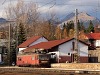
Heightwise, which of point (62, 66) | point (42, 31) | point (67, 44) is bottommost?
point (62, 66)

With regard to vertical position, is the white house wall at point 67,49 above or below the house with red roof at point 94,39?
below

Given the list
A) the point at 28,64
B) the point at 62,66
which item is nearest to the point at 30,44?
the point at 28,64

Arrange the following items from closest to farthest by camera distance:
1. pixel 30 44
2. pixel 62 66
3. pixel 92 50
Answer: pixel 62 66, pixel 92 50, pixel 30 44

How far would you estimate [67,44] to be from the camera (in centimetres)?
6228

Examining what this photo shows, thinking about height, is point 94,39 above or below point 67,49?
above

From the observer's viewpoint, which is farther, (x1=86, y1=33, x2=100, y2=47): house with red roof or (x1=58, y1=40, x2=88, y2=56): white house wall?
(x1=86, y1=33, x2=100, y2=47): house with red roof

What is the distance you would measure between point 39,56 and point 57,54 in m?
8.17

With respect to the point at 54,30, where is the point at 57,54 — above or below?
below

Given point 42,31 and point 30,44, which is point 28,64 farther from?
point 42,31

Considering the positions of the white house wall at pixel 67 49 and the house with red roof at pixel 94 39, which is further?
the house with red roof at pixel 94 39

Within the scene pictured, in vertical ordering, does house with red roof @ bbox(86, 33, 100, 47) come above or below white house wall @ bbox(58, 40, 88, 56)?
above

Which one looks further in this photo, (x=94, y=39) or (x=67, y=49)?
(x=94, y=39)

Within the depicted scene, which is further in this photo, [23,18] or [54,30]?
[54,30]

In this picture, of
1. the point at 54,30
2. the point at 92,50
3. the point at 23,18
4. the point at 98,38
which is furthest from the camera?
the point at 54,30
